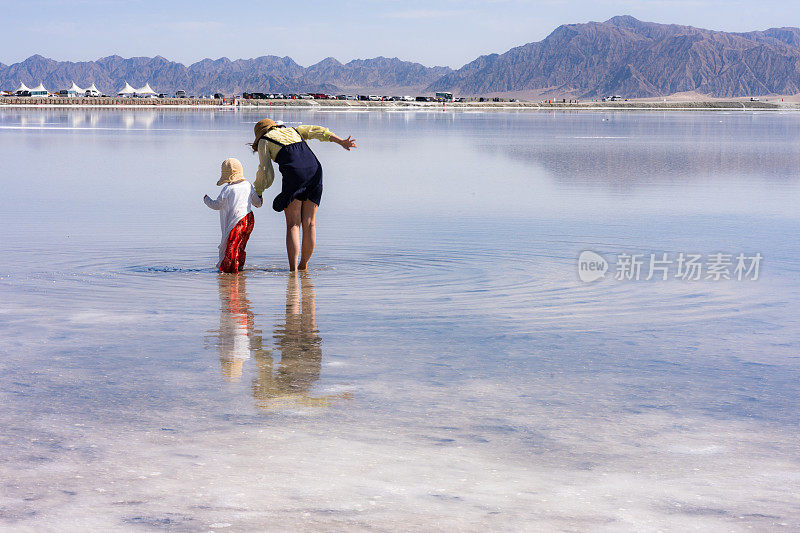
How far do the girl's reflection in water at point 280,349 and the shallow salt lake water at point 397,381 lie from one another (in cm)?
3

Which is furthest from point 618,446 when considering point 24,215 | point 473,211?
point 24,215

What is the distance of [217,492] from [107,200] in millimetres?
14058

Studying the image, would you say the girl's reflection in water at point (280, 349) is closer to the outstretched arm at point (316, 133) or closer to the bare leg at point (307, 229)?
the bare leg at point (307, 229)

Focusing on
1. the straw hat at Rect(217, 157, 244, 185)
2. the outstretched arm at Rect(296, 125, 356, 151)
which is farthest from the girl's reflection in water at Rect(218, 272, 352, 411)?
the outstretched arm at Rect(296, 125, 356, 151)

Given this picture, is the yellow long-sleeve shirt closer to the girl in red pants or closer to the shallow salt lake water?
the girl in red pants

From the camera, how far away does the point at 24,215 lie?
1503 cm

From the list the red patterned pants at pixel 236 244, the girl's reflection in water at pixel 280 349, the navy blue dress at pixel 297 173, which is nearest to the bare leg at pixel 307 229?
the navy blue dress at pixel 297 173

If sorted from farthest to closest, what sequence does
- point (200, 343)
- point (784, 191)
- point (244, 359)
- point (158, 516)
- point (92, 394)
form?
1. point (784, 191)
2. point (200, 343)
3. point (244, 359)
4. point (92, 394)
5. point (158, 516)

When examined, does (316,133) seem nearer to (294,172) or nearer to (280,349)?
(294,172)

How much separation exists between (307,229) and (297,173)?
69 centimetres

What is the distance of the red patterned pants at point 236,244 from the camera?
10133mm

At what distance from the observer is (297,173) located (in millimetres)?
9984

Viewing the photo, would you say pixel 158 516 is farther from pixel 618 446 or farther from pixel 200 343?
pixel 200 343

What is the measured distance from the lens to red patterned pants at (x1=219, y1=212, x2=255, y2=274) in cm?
1013
